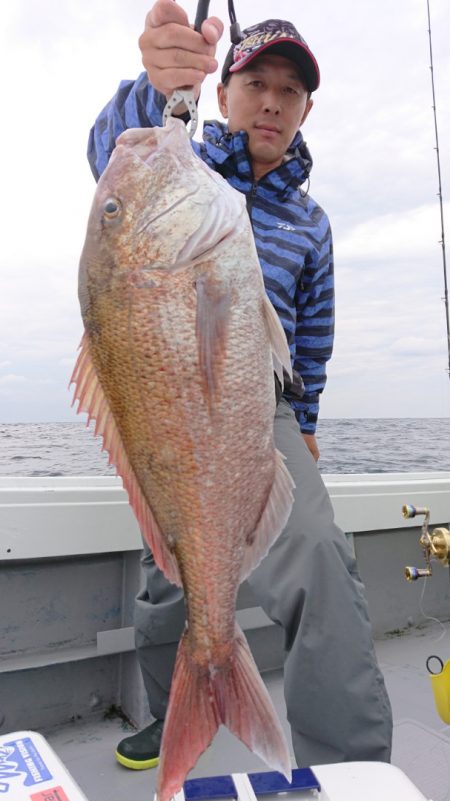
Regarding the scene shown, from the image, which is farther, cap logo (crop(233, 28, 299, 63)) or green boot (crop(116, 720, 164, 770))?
green boot (crop(116, 720, 164, 770))

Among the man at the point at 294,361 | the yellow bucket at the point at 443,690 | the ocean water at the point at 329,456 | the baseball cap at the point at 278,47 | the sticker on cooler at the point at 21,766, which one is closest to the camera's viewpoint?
the sticker on cooler at the point at 21,766

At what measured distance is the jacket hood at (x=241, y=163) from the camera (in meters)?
2.59

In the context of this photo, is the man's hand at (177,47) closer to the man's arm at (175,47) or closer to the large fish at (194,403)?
the man's arm at (175,47)

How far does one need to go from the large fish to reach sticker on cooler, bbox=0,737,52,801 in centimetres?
51

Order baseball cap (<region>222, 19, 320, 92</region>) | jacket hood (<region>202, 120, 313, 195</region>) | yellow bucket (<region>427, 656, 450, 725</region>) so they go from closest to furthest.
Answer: baseball cap (<region>222, 19, 320, 92</region>) → yellow bucket (<region>427, 656, 450, 725</region>) → jacket hood (<region>202, 120, 313, 195</region>)

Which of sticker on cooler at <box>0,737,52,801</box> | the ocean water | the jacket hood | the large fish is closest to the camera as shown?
the large fish

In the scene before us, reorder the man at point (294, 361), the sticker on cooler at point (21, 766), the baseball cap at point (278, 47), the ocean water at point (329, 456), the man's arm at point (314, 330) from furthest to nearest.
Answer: the ocean water at point (329, 456) → the man's arm at point (314, 330) → the baseball cap at point (278, 47) → the man at point (294, 361) → the sticker on cooler at point (21, 766)

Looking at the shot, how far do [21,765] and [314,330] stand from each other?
2120mm

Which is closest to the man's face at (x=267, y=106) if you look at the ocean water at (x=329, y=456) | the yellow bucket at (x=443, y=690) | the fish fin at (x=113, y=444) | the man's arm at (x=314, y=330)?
the man's arm at (x=314, y=330)

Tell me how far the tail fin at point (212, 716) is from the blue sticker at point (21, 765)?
484mm

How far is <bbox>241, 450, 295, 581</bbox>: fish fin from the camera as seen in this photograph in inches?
53.1

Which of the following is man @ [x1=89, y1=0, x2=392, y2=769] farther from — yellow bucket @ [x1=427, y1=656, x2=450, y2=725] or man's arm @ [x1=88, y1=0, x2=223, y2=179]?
yellow bucket @ [x1=427, y1=656, x2=450, y2=725]

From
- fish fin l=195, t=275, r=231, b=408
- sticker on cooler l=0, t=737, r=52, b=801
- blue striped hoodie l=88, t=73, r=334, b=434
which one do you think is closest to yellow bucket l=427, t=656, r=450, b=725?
blue striped hoodie l=88, t=73, r=334, b=434

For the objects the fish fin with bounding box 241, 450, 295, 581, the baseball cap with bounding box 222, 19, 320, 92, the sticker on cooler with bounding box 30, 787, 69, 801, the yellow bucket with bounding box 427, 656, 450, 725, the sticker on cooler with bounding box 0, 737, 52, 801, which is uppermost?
the baseball cap with bounding box 222, 19, 320, 92
